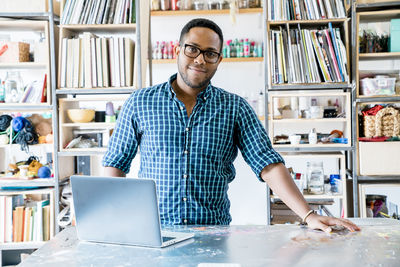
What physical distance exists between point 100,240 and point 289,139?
1864 millimetres

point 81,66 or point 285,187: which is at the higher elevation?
point 81,66

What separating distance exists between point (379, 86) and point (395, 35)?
347 millimetres

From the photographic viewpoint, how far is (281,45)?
281cm

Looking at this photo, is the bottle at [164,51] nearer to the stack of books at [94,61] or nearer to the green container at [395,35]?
the stack of books at [94,61]

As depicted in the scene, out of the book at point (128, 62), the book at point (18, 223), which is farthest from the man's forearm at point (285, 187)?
the book at point (18, 223)

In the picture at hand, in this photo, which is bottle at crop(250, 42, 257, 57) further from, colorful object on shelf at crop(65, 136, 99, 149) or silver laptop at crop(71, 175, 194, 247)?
silver laptop at crop(71, 175, 194, 247)

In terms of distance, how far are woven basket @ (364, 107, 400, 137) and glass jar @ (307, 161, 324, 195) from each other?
385 millimetres

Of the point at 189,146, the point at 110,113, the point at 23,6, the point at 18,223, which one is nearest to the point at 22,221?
the point at 18,223

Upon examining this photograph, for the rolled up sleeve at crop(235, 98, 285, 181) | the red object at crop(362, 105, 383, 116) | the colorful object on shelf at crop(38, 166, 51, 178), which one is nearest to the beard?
the rolled up sleeve at crop(235, 98, 285, 181)

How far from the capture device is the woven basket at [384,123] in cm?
270

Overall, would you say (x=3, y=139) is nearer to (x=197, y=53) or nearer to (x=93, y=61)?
(x=93, y=61)

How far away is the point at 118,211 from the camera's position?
1.17m

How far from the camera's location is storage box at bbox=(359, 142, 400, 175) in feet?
8.93

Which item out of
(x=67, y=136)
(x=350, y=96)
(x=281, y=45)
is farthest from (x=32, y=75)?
(x=350, y=96)
